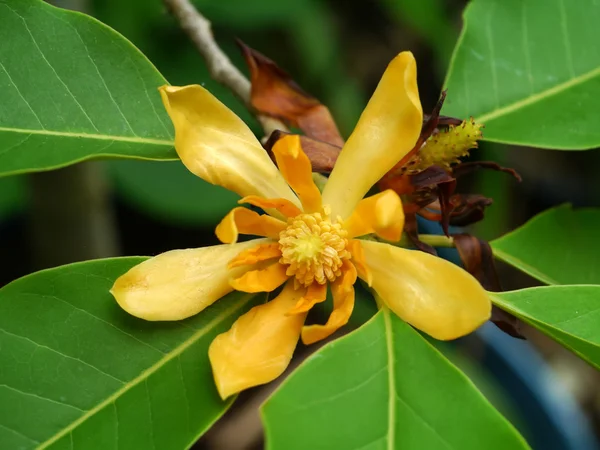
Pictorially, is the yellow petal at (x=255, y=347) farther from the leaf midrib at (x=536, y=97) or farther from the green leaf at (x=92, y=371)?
the leaf midrib at (x=536, y=97)

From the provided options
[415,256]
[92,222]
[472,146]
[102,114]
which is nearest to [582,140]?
[472,146]

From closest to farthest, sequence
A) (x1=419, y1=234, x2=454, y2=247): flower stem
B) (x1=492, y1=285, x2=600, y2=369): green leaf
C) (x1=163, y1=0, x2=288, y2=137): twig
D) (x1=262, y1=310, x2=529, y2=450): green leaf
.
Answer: (x1=262, y1=310, x2=529, y2=450): green leaf, (x1=492, y1=285, x2=600, y2=369): green leaf, (x1=419, y1=234, x2=454, y2=247): flower stem, (x1=163, y1=0, x2=288, y2=137): twig

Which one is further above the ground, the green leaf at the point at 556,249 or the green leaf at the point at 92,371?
the green leaf at the point at 92,371

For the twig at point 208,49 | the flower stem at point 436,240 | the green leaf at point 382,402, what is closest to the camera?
the green leaf at point 382,402

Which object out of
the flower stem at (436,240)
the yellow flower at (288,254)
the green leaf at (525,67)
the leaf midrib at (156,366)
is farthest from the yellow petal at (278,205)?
the green leaf at (525,67)

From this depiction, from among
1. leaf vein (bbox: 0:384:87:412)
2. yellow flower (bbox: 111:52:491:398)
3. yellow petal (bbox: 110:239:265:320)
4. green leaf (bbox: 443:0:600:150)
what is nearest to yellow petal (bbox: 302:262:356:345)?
yellow flower (bbox: 111:52:491:398)

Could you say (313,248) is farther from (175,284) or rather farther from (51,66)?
(51,66)

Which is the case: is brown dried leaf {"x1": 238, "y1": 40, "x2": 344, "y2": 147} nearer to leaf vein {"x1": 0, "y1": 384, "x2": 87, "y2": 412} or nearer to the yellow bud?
the yellow bud
